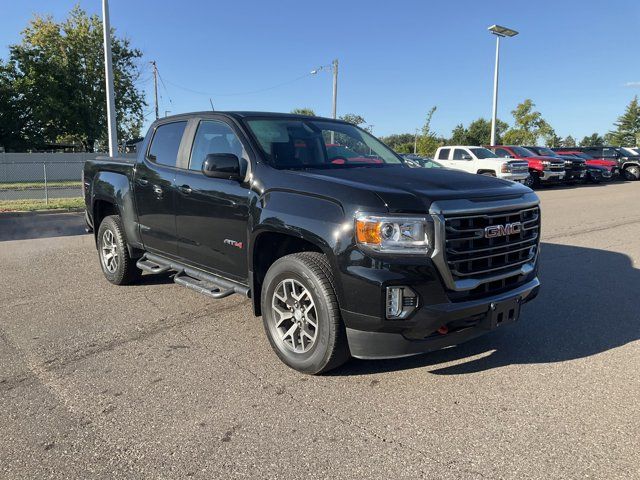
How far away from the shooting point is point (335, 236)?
324 cm

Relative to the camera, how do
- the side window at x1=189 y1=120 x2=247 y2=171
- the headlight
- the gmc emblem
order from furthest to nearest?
the side window at x1=189 y1=120 x2=247 y2=171, the gmc emblem, the headlight

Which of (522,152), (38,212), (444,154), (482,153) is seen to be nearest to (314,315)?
(38,212)

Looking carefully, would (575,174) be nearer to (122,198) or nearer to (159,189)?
(122,198)

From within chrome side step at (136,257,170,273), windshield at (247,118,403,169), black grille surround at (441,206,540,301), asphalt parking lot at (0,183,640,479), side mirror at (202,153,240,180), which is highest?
windshield at (247,118,403,169)

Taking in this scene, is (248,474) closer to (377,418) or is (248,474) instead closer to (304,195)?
(377,418)

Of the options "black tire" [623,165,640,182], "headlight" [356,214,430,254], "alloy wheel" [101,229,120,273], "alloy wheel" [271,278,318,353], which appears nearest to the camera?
"headlight" [356,214,430,254]

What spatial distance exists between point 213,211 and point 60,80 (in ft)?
138

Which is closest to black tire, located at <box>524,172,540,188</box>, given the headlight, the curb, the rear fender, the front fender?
the curb

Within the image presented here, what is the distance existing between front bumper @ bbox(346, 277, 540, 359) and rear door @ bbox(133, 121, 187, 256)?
243 cm

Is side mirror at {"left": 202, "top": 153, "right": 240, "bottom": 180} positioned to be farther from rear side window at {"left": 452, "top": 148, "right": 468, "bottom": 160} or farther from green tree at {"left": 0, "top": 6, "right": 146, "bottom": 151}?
green tree at {"left": 0, "top": 6, "right": 146, "bottom": 151}

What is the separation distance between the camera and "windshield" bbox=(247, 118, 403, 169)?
4.21m

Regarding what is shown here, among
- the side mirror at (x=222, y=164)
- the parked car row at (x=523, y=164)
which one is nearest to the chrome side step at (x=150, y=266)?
the side mirror at (x=222, y=164)

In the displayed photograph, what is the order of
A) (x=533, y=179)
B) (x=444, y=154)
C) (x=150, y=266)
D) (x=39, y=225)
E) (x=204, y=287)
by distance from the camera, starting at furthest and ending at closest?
(x=533, y=179), (x=444, y=154), (x=39, y=225), (x=150, y=266), (x=204, y=287)

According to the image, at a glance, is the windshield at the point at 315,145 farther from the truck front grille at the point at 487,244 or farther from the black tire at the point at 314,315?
the truck front grille at the point at 487,244
